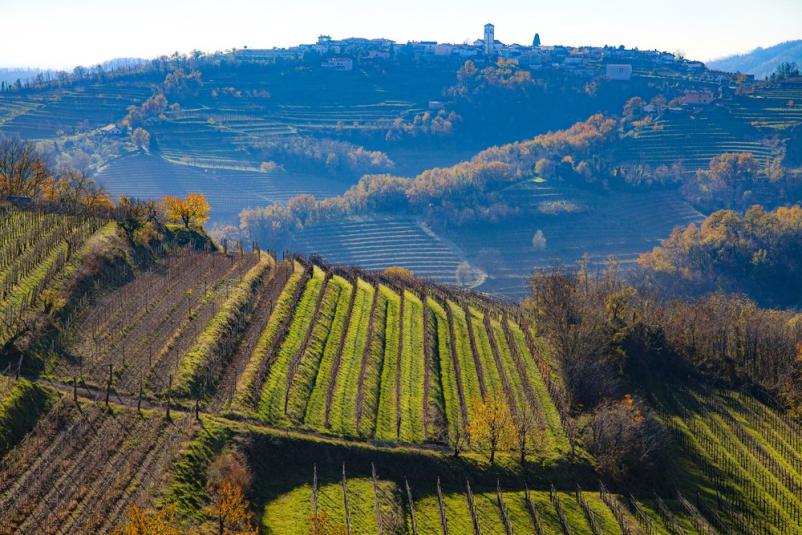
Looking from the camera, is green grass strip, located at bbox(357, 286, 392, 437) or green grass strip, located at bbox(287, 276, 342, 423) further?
green grass strip, located at bbox(357, 286, 392, 437)

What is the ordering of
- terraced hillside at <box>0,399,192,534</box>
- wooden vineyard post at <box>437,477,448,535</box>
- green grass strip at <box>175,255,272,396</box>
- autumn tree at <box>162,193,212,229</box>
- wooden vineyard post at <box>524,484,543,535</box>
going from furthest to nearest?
autumn tree at <box>162,193,212,229</box>
green grass strip at <box>175,255,272,396</box>
wooden vineyard post at <box>524,484,543,535</box>
wooden vineyard post at <box>437,477,448,535</box>
terraced hillside at <box>0,399,192,534</box>

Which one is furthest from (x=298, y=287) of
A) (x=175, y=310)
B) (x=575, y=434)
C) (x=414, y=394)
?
(x=575, y=434)

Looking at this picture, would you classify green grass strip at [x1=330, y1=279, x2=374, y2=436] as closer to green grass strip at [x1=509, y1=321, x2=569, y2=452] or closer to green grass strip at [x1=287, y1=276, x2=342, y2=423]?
green grass strip at [x1=287, y1=276, x2=342, y2=423]

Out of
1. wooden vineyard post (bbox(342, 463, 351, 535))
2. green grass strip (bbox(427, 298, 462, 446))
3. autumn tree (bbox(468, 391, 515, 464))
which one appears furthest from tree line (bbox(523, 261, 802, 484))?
wooden vineyard post (bbox(342, 463, 351, 535))

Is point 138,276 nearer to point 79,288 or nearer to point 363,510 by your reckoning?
point 79,288

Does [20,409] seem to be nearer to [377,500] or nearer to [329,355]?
[377,500]

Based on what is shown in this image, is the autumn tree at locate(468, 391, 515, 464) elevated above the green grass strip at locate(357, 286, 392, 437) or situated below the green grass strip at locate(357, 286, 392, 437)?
below

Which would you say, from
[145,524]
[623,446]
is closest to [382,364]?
[623,446]
